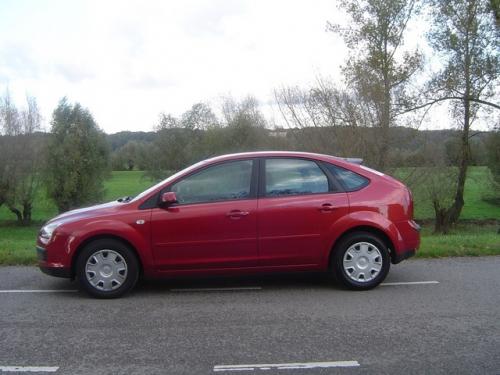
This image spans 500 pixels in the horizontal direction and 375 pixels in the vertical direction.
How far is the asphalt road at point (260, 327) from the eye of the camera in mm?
4191

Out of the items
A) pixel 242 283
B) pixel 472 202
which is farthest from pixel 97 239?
pixel 472 202

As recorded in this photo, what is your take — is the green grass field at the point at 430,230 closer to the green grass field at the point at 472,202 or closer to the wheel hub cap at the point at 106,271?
the green grass field at the point at 472,202

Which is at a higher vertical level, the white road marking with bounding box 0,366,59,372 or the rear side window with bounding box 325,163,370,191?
the rear side window with bounding box 325,163,370,191

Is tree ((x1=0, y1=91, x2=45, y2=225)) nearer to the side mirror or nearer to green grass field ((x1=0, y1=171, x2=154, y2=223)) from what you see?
green grass field ((x1=0, y1=171, x2=154, y2=223))

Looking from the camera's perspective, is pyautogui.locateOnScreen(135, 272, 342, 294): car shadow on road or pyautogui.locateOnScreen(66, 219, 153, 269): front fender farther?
pyautogui.locateOnScreen(135, 272, 342, 294): car shadow on road

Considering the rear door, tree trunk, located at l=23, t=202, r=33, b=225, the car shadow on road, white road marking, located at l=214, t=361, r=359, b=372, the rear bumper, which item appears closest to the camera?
white road marking, located at l=214, t=361, r=359, b=372

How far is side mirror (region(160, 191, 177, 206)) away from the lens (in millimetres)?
6074

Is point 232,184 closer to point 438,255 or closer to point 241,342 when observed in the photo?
point 241,342

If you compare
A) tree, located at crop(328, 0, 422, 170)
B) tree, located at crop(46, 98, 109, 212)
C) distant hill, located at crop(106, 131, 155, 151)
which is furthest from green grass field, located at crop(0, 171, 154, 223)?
tree, located at crop(328, 0, 422, 170)

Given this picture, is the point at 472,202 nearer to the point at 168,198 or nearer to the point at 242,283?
the point at 242,283

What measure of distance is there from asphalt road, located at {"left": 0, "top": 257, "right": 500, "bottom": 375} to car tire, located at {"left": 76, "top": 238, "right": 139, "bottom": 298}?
147 mm

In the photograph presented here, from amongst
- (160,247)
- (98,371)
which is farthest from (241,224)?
(98,371)

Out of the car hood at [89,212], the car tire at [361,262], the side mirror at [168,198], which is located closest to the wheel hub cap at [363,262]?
the car tire at [361,262]

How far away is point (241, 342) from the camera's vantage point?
15.2ft
